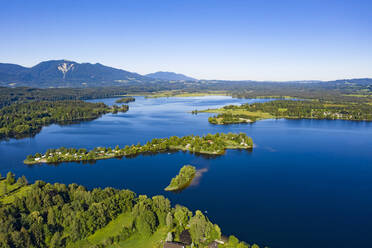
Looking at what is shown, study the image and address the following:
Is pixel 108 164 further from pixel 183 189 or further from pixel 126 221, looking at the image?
pixel 126 221

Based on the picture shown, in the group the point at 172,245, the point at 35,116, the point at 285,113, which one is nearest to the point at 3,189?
the point at 172,245

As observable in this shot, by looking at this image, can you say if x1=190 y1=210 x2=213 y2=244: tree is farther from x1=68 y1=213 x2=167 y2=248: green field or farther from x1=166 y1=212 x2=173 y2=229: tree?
x1=68 y1=213 x2=167 y2=248: green field

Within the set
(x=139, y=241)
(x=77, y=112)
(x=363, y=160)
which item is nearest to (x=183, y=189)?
(x=139, y=241)

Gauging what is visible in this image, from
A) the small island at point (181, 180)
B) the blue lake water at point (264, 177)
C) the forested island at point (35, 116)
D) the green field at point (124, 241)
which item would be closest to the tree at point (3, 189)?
the blue lake water at point (264, 177)

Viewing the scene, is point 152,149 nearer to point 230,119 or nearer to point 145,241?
point 145,241

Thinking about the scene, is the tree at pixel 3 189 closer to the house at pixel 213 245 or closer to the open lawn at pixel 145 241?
the open lawn at pixel 145 241

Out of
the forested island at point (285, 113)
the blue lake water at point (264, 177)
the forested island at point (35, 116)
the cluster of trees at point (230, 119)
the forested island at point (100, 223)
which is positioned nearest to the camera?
the forested island at point (100, 223)
